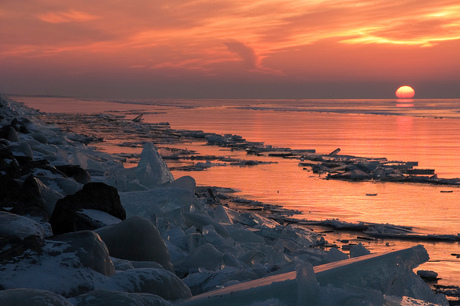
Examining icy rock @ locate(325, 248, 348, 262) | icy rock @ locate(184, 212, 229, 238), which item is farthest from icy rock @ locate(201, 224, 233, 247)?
icy rock @ locate(325, 248, 348, 262)

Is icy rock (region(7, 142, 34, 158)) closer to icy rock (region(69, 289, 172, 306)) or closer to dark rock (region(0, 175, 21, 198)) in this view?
dark rock (region(0, 175, 21, 198))

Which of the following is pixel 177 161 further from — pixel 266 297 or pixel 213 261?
pixel 266 297

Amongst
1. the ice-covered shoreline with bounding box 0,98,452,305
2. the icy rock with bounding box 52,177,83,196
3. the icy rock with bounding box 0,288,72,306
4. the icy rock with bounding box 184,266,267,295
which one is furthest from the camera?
the icy rock with bounding box 52,177,83,196

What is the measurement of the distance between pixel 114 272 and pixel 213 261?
119cm

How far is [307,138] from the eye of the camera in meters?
18.2

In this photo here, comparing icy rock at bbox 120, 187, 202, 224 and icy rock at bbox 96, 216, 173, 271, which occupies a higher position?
icy rock at bbox 96, 216, 173, 271

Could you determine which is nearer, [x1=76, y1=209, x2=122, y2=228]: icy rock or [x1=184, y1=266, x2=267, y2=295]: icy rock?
[x1=184, y1=266, x2=267, y2=295]: icy rock

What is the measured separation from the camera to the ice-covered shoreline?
2.34 meters

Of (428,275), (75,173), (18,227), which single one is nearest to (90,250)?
(18,227)

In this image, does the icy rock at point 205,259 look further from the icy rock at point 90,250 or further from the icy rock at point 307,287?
the icy rock at point 307,287

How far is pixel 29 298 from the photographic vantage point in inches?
73.9

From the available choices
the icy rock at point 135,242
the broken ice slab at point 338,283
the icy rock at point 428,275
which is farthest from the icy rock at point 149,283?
the icy rock at point 428,275

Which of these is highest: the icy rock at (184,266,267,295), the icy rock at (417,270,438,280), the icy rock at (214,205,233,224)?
the icy rock at (184,266,267,295)

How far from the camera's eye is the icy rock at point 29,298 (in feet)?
6.09
